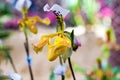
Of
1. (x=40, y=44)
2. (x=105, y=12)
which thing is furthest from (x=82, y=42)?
(x=40, y=44)

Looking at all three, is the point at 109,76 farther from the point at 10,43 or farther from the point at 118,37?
the point at 10,43

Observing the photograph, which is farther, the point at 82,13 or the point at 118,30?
the point at 82,13

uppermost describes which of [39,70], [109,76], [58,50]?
[58,50]

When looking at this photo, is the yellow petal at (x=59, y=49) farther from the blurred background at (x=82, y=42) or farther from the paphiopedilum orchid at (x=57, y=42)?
the blurred background at (x=82, y=42)

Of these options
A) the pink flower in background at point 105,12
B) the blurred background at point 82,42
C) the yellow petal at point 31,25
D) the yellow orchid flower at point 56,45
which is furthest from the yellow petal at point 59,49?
the pink flower in background at point 105,12

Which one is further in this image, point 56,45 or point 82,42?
point 82,42

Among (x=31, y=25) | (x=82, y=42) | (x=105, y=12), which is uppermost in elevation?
(x=31, y=25)

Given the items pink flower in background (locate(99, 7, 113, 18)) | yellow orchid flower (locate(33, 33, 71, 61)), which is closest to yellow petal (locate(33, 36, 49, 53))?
yellow orchid flower (locate(33, 33, 71, 61))

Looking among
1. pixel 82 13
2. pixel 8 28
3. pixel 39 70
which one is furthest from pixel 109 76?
pixel 8 28

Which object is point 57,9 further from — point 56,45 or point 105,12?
point 105,12
